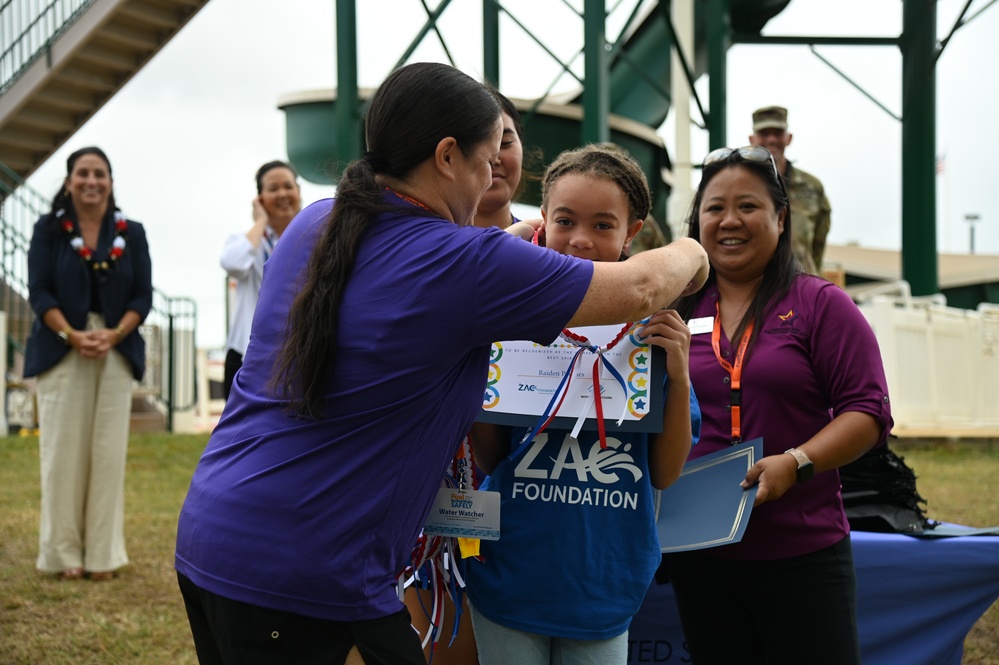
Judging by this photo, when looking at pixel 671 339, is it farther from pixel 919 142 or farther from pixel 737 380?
pixel 919 142

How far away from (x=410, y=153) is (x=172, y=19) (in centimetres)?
1532

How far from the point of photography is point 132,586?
5.28 meters

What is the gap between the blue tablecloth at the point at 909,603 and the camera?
3232 mm

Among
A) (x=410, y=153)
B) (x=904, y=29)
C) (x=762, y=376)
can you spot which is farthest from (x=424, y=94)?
(x=904, y=29)

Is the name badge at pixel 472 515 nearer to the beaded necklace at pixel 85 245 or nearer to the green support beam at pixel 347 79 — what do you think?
the beaded necklace at pixel 85 245

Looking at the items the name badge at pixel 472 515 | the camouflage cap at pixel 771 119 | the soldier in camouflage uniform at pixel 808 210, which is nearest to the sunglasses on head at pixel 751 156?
the name badge at pixel 472 515

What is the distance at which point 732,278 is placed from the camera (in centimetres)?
264

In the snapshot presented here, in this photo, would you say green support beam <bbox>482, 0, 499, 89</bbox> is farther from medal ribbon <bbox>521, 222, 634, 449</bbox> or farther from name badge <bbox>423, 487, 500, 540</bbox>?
name badge <bbox>423, 487, 500, 540</bbox>

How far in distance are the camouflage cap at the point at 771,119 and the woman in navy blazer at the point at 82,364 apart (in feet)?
12.0

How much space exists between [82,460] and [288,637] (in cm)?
426

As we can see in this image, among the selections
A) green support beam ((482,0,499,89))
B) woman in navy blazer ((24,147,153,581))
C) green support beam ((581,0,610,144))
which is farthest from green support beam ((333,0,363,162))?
woman in navy blazer ((24,147,153,581))

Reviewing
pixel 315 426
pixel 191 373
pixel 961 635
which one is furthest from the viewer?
pixel 191 373

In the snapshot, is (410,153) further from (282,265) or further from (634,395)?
(634,395)

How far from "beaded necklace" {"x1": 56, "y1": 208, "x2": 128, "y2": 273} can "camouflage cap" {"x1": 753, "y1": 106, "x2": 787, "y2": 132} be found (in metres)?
3.68
